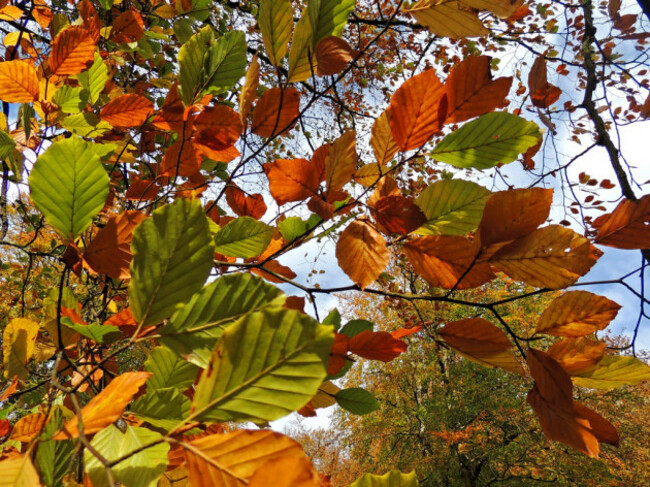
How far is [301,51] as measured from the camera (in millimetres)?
338

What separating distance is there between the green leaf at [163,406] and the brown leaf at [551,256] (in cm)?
30

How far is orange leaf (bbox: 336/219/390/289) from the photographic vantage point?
1.15 ft

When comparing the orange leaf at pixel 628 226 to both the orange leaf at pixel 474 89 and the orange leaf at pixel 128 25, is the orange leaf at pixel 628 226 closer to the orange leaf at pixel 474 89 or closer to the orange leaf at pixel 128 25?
the orange leaf at pixel 474 89

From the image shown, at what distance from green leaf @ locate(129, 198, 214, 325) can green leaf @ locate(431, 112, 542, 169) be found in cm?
23

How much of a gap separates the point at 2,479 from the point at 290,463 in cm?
16

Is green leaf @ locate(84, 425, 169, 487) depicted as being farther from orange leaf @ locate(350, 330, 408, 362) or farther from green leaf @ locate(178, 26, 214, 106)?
green leaf @ locate(178, 26, 214, 106)

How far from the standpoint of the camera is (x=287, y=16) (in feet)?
1.10

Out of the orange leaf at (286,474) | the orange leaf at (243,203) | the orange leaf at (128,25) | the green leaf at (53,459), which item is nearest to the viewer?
the orange leaf at (286,474)

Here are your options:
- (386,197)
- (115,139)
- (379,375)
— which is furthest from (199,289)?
(379,375)

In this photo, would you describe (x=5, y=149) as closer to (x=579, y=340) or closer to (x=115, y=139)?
(x=115, y=139)

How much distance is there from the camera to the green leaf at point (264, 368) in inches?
6.3

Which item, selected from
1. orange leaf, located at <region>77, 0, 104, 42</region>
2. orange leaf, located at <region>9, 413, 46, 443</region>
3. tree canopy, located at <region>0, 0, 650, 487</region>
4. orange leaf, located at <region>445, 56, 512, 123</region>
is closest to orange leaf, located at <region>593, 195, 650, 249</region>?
tree canopy, located at <region>0, 0, 650, 487</region>

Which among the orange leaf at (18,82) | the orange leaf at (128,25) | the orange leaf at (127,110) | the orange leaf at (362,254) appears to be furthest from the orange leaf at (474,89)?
the orange leaf at (128,25)

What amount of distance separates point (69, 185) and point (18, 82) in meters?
0.45
